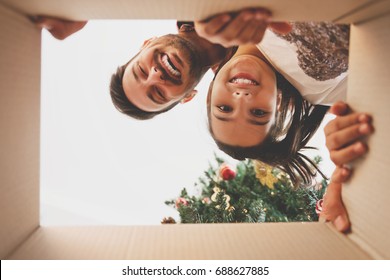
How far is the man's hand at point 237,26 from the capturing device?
426 millimetres

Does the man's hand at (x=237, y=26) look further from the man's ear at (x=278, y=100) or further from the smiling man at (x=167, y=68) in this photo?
the man's ear at (x=278, y=100)

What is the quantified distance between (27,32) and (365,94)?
42cm

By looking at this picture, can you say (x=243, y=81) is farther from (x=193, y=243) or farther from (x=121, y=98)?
(x=193, y=243)

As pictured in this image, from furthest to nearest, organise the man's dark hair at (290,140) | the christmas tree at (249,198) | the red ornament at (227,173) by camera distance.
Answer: the red ornament at (227,173)
the christmas tree at (249,198)
the man's dark hair at (290,140)

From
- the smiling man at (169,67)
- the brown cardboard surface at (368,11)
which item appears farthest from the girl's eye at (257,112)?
the brown cardboard surface at (368,11)

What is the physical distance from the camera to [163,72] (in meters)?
1.30

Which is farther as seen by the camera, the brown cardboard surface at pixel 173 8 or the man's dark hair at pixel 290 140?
the man's dark hair at pixel 290 140

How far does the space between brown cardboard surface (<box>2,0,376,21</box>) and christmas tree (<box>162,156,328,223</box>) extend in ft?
5.67

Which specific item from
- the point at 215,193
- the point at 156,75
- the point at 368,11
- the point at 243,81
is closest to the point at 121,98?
the point at 156,75

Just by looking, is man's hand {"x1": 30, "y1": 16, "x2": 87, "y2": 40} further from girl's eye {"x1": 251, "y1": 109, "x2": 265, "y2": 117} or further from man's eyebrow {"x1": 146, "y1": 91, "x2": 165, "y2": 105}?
girl's eye {"x1": 251, "y1": 109, "x2": 265, "y2": 117}

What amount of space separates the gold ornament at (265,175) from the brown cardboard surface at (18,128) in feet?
5.97

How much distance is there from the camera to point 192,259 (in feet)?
1.46

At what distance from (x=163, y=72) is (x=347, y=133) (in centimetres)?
89

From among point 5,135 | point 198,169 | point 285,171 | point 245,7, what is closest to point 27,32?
point 5,135
